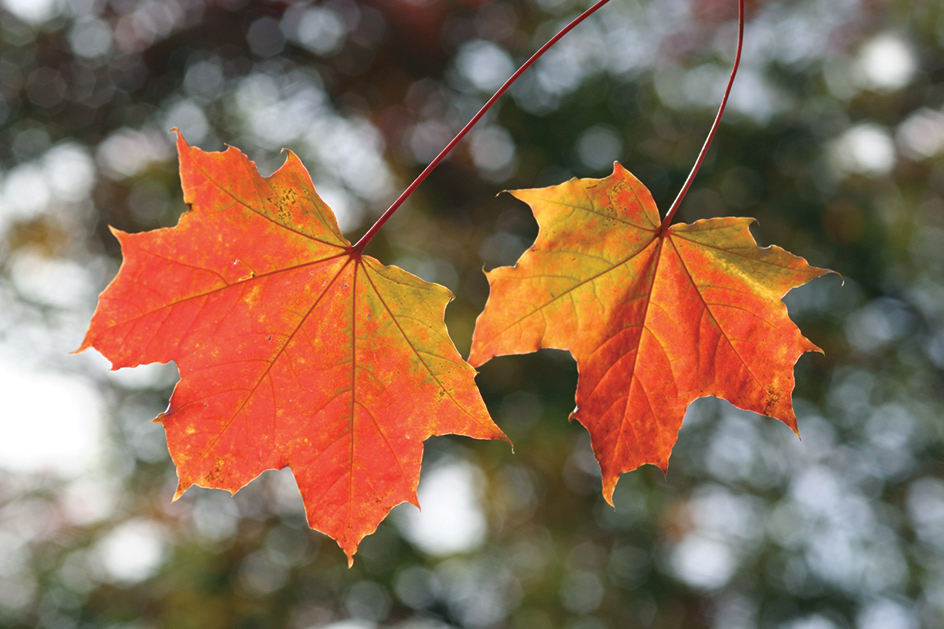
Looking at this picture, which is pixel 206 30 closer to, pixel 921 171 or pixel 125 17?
pixel 125 17

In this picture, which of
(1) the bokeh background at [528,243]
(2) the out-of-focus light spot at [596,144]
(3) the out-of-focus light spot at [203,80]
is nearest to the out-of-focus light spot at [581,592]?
(1) the bokeh background at [528,243]

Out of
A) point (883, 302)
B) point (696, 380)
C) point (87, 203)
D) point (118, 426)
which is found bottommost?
point (118, 426)

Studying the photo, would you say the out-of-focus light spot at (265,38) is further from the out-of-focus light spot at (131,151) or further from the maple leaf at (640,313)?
the maple leaf at (640,313)

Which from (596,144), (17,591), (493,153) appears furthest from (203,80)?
(17,591)

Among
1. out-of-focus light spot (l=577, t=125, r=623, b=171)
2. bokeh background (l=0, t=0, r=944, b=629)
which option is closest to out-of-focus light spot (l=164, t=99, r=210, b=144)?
bokeh background (l=0, t=0, r=944, b=629)

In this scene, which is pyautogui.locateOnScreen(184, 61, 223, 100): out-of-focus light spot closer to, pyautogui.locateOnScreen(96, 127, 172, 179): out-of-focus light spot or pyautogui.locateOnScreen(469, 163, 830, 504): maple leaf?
pyautogui.locateOnScreen(96, 127, 172, 179): out-of-focus light spot

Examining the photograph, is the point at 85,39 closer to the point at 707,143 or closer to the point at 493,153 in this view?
the point at 493,153

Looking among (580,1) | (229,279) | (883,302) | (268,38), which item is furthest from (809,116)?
(229,279)
